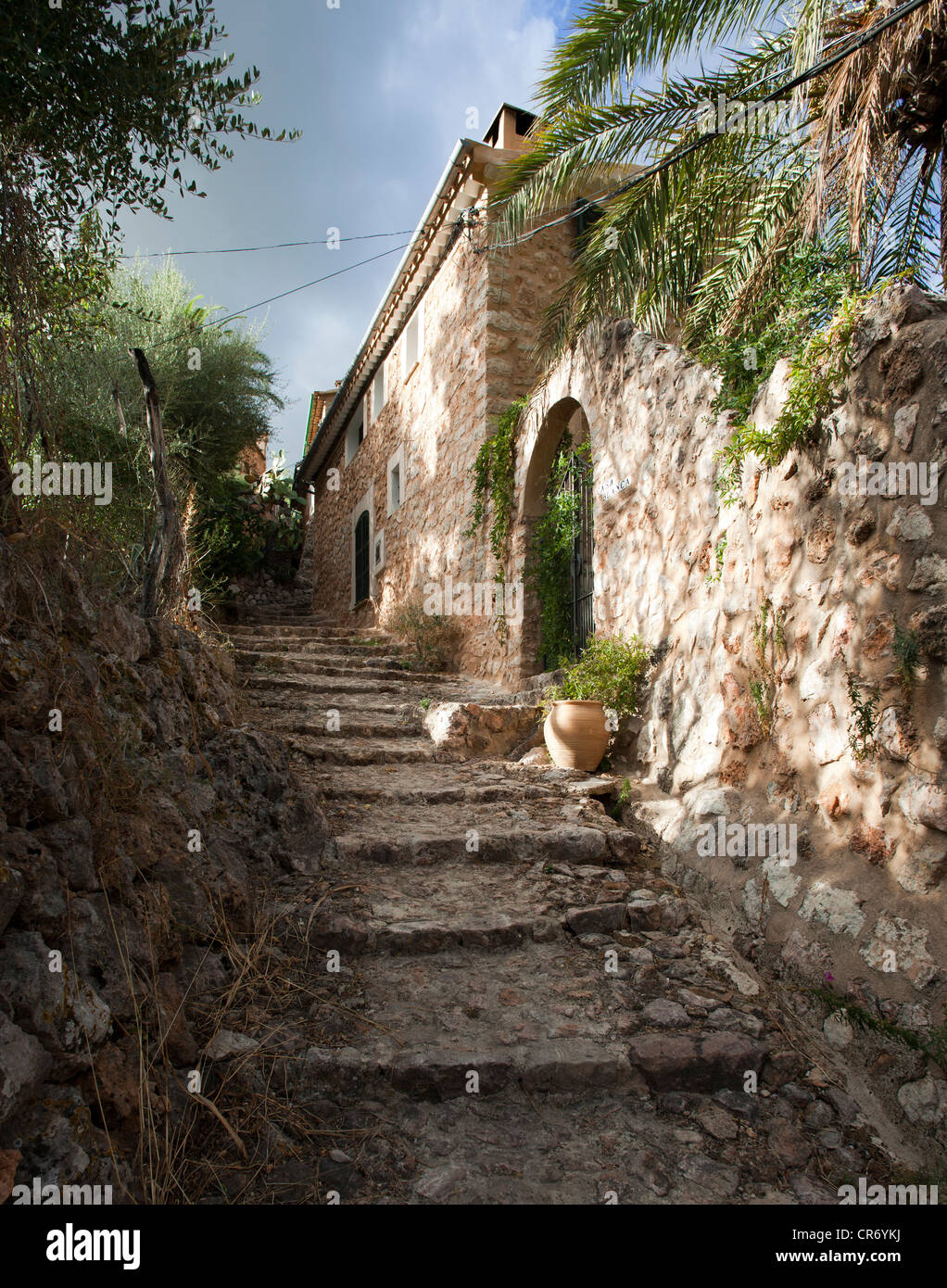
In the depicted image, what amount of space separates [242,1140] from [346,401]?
13.0m

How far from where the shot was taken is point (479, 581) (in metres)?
7.62

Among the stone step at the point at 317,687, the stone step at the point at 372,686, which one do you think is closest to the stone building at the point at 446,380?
the stone step at the point at 372,686

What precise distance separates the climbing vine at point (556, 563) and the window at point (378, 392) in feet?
19.3

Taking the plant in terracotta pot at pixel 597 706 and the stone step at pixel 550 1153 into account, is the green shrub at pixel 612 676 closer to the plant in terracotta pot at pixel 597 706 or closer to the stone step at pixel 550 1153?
the plant in terracotta pot at pixel 597 706

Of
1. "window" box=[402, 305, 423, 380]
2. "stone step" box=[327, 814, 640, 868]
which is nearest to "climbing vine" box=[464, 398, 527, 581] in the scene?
"window" box=[402, 305, 423, 380]

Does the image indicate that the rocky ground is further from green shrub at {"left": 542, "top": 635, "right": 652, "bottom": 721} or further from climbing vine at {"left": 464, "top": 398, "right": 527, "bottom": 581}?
climbing vine at {"left": 464, "top": 398, "right": 527, "bottom": 581}

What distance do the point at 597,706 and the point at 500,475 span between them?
10.7 ft

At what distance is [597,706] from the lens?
4.45m

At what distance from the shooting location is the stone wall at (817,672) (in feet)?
7.82

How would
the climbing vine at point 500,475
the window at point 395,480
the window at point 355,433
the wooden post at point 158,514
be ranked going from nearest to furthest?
the wooden post at point 158,514, the climbing vine at point 500,475, the window at point 395,480, the window at point 355,433

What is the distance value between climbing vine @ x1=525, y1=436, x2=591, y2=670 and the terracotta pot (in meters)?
1.74

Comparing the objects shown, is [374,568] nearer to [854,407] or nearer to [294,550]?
[294,550]

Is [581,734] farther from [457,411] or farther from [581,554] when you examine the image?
[457,411]

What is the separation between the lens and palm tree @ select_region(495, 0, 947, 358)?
393 centimetres
